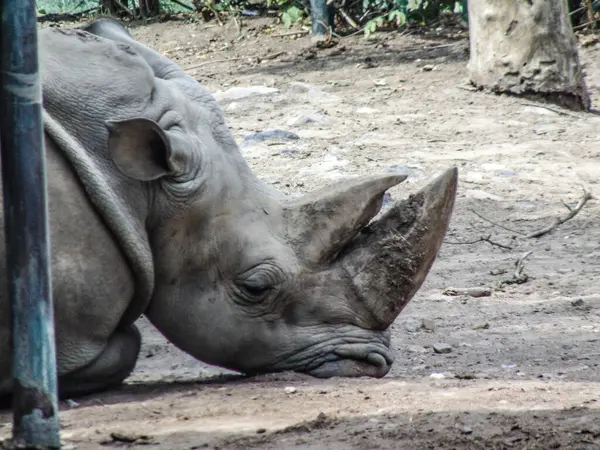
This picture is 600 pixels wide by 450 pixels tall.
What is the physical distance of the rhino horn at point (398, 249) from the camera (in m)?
4.43

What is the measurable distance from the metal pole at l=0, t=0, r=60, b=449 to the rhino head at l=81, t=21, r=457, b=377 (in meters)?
1.25

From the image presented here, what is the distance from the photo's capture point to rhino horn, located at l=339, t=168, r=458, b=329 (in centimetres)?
443

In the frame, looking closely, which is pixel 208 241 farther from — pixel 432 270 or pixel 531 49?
pixel 531 49

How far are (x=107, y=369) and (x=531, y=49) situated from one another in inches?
240

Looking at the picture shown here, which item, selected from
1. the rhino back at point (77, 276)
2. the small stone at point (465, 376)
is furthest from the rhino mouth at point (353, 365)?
the rhino back at point (77, 276)

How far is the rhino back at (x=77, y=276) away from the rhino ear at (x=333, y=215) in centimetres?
64

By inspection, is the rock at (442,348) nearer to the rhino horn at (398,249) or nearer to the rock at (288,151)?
the rhino horn at (398,249)

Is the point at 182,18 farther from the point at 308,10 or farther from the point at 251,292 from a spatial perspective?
the point at 251,292

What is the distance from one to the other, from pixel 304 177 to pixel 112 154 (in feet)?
13.5

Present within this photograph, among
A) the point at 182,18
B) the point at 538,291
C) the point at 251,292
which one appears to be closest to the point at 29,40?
the point at 251,292

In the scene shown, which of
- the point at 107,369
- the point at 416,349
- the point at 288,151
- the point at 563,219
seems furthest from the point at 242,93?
the point at 107,369

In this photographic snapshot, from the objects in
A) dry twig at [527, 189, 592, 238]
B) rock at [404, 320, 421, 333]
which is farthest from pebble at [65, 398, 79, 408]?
dry twig at [527, 189, 592, 238]

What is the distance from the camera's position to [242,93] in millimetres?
10438

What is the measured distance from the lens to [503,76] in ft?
32.4
